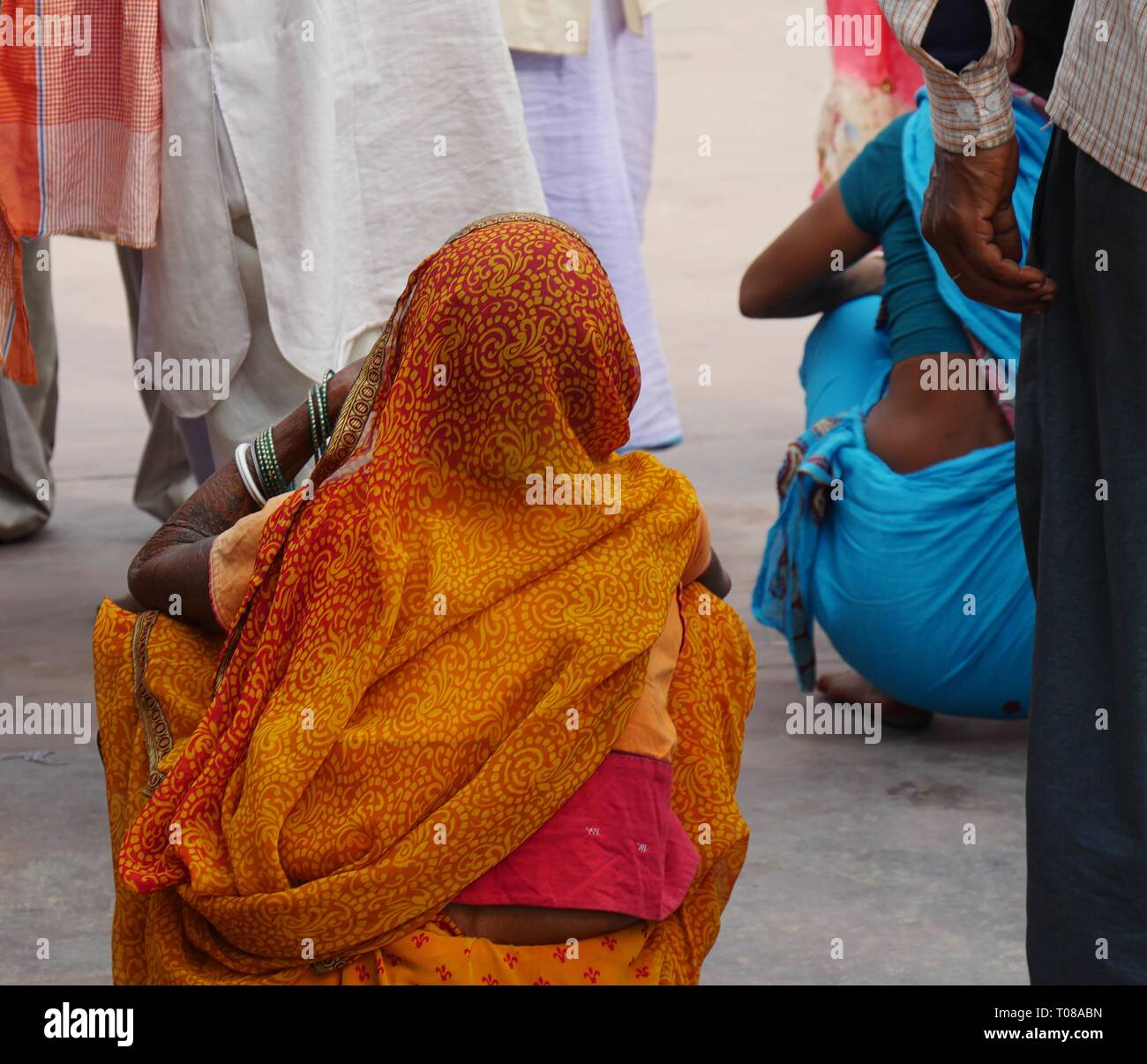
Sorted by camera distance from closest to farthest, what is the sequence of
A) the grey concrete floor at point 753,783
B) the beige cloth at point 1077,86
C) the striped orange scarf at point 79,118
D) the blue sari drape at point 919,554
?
the beige cloth at point 1077,86, the grey concrete floor at point 753,783, the striped orange scarf at point 79,118, the blue sari drape at point 919,554

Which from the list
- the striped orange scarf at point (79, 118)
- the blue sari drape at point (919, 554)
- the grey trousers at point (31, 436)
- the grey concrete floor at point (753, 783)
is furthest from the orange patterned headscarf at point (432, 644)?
the grey trousers at point (31, 436)

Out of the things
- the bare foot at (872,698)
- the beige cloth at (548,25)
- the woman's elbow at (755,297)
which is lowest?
the bare foot at (872,698)

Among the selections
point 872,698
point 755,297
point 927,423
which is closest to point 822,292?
point 755,297

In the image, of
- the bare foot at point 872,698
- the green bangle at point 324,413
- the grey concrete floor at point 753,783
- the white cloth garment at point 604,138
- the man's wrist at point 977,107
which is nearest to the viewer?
the man's wrist at point 977,107

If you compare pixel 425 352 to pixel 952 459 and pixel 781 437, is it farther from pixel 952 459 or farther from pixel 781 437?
pixel 781 437

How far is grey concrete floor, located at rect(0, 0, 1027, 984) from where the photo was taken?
99.6 inches

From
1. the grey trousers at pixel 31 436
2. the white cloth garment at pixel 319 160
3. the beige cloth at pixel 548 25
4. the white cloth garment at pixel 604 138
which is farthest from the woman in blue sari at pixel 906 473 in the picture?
the grey trousers at pixel 31 436

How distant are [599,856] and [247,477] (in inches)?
24.1

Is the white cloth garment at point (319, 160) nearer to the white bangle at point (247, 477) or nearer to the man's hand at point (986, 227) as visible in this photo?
the white bangle at point (247, 477)

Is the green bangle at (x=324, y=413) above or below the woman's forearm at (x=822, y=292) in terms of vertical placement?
above

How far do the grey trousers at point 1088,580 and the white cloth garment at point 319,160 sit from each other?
1225 millimetres

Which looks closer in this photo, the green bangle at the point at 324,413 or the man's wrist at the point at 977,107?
the man's wrist at the point at 977,107

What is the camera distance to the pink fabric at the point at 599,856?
1726mm

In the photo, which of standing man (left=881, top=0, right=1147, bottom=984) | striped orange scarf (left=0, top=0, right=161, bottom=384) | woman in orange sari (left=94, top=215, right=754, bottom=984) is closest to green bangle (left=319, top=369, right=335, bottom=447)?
woman in orange sari (left=94, top=215, right=754, bottom=984)
